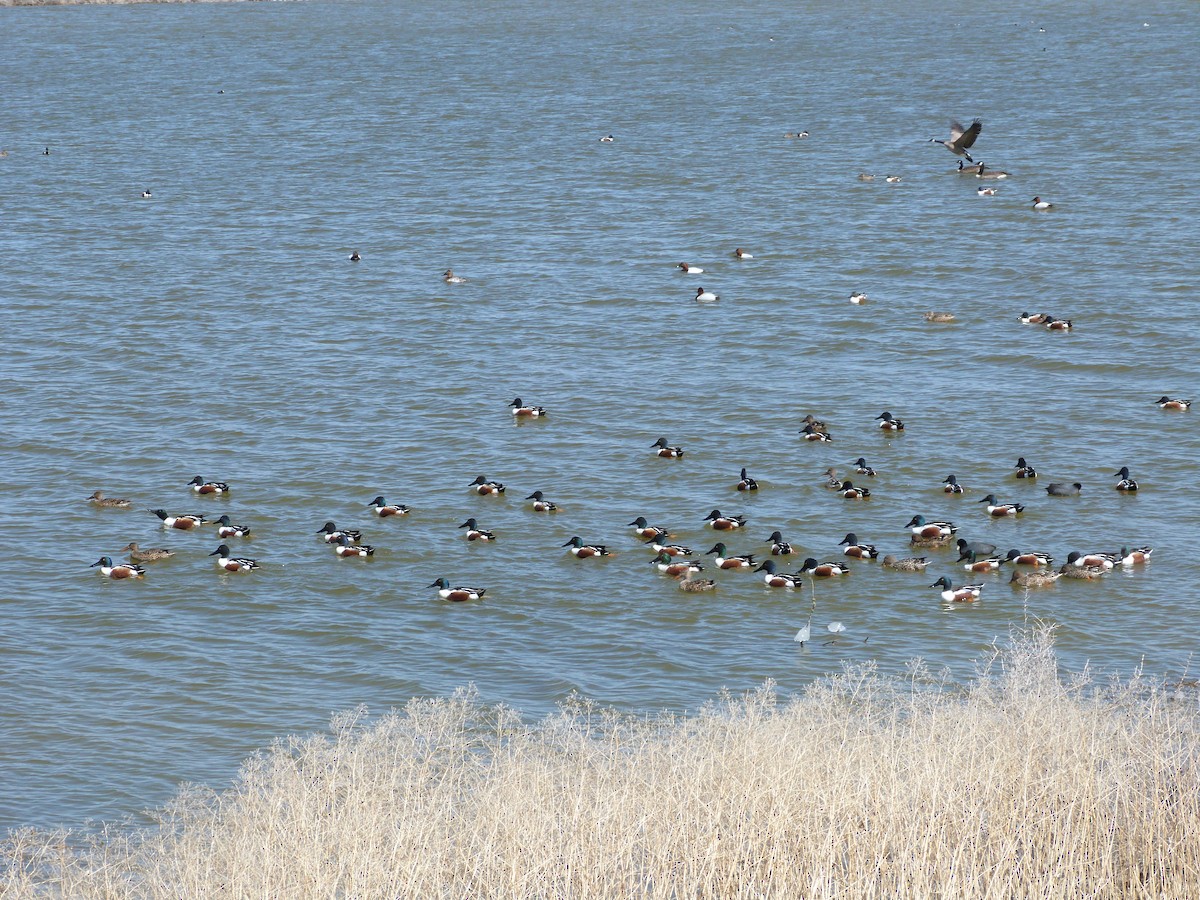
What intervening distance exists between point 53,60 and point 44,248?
43.7m

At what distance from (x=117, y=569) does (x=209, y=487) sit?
3310 mm

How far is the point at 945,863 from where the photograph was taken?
13438 millimetres

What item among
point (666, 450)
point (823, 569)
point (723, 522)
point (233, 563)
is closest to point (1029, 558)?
point (823, 569)

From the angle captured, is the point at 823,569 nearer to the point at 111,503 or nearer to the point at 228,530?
the point at 228,530

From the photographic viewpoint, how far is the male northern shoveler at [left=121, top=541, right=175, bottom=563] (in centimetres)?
2527

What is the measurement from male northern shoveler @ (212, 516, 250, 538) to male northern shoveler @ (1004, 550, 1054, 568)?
39.5ft

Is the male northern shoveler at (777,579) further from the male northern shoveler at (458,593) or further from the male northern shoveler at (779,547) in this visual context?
the male northern shoveler at (458,593)

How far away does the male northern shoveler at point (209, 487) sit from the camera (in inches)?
1088

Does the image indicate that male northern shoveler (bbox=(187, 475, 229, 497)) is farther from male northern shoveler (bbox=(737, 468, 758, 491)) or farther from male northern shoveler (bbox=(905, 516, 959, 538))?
male northern shoveler (bbox=(905, 516, 959, 538))

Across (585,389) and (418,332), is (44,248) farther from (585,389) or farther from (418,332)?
(585,389)

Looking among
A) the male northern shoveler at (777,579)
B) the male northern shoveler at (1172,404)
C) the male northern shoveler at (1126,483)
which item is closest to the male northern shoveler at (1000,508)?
the male northern shoveler at (1126,483)

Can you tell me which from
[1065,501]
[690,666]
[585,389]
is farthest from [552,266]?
[690,666]

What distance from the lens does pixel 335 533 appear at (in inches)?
1001

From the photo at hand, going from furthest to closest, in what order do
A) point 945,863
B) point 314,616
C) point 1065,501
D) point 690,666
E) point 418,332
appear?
point 418,332 < point 1065,501 < point 314,616 < point 690,666 < point 945,863
